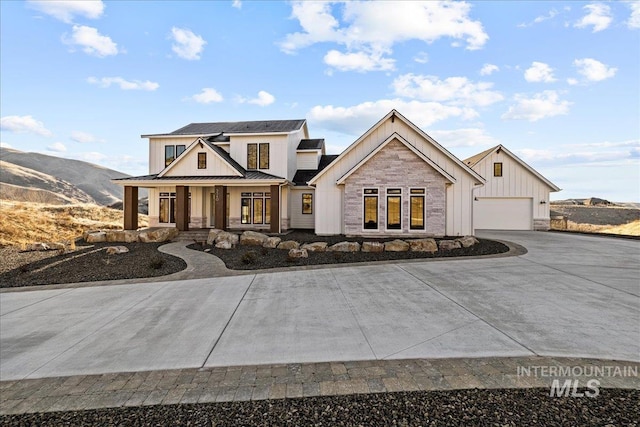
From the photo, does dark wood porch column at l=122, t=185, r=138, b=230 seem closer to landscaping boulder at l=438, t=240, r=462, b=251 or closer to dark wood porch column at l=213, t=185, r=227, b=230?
dark wood porch column at l=213, t=185, r=227, b=230

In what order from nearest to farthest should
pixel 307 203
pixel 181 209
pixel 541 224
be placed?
pixel 181 209, pixel 307 203, pixel 541 224

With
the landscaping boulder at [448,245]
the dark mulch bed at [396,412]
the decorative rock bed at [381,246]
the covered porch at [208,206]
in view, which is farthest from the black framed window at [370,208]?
the dark mulch bed at [396,412]


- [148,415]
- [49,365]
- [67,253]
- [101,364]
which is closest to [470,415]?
[148,415]

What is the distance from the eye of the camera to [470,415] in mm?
2789

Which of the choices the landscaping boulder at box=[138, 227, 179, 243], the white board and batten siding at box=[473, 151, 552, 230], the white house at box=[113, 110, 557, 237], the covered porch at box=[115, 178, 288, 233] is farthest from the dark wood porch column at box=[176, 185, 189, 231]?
the white board and batten siding at box=[473, 151, 552, 230]

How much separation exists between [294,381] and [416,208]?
12.9 m

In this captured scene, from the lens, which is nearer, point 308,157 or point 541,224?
point 541,224

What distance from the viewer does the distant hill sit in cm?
4318

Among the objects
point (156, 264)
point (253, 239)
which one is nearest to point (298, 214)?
point (253, 239)

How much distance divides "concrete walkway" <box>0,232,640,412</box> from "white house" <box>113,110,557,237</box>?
6459 millimetres

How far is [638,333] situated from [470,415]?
12.8 ft

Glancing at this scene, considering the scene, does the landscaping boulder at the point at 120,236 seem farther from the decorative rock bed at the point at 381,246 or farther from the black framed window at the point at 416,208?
the black framed window at the point at 416,208

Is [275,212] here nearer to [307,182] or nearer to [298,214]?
[307,182]

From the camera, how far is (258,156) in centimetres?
2003
